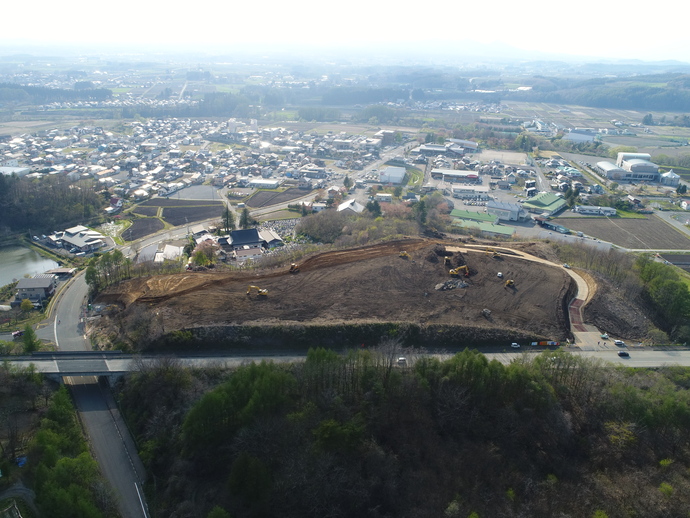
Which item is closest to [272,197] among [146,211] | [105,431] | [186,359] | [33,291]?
[146,211]

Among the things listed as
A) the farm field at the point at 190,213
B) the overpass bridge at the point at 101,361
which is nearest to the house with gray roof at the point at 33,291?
the overpass bridge at the point at 101,361

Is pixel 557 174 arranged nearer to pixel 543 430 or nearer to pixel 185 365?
pixel 543 430

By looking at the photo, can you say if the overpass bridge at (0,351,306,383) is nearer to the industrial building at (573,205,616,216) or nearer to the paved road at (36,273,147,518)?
the paved road at (36,273,147,518)

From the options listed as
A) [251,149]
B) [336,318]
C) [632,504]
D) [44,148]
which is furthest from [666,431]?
[44,148]

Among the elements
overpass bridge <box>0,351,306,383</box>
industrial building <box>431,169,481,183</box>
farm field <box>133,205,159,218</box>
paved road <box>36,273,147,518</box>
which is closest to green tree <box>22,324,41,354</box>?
overpass bridge <box>0,351,306,383</box>

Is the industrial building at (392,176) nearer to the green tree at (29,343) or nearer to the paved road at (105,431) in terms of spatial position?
the paved road at (105,431)

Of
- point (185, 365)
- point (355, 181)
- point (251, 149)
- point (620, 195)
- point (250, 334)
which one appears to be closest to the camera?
point (185, 365)

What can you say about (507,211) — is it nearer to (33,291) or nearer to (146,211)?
(146,211)
